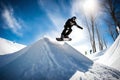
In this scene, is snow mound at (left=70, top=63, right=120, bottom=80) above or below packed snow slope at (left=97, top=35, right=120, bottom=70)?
above

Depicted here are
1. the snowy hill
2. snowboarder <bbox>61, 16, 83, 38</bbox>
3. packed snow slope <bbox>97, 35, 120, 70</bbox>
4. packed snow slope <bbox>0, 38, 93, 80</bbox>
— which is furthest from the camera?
the snowy hill

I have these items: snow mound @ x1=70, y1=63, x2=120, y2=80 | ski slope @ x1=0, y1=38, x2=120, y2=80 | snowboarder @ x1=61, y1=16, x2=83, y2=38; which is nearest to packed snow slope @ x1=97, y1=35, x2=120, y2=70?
snow mound @ x1=70, y1=63, x2=120, y2=80

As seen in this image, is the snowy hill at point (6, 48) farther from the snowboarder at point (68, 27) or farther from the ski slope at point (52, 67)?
the snowboarder at point (68, 27)

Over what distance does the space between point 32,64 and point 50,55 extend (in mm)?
929

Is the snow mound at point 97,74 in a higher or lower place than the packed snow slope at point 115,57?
higher

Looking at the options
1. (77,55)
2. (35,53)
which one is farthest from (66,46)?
(35,53)

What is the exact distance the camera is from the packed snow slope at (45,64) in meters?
4.06

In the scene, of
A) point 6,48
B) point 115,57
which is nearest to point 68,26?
point 115,57

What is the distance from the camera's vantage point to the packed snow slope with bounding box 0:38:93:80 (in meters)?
4.06

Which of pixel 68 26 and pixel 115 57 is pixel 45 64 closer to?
pixel 68 26

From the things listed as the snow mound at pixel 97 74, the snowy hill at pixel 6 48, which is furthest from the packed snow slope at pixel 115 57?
the snowy hill at pixel 6 48

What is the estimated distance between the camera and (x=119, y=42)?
7797mm

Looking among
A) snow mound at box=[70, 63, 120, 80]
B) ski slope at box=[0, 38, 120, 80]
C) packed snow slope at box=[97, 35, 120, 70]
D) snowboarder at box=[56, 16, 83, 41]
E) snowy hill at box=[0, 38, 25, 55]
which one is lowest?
packed snow slope at box=[97, 35, 120, 70]

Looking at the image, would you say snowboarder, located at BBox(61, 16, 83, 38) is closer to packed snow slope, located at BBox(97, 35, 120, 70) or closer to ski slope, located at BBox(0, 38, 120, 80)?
ski slope, located at BBox(0, 38, 120, 80)
